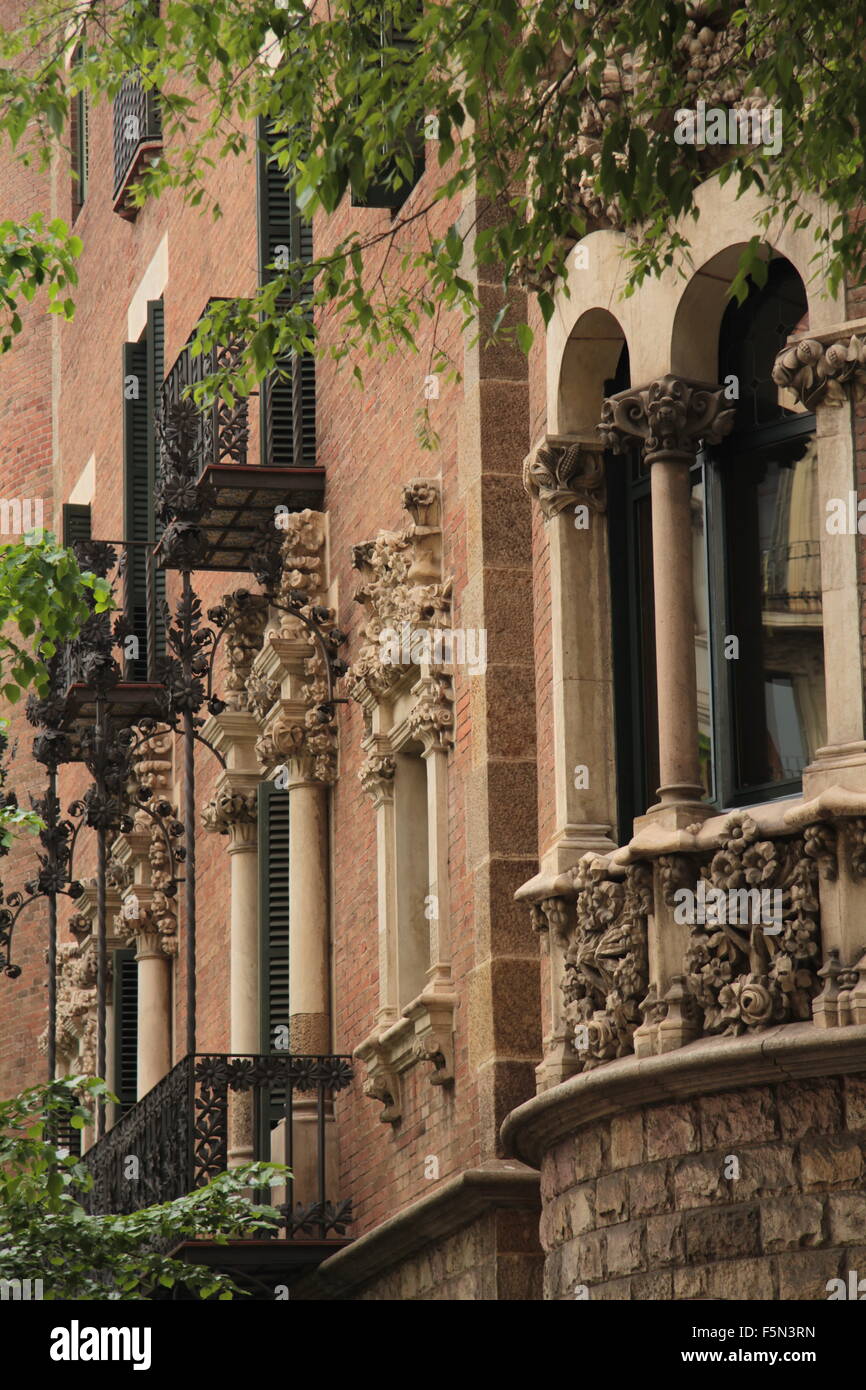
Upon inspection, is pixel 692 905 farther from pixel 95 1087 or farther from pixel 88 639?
pixel 88 639

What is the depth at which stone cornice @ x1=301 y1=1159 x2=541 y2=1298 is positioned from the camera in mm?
13844

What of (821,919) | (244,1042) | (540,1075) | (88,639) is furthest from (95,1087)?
(88,639)

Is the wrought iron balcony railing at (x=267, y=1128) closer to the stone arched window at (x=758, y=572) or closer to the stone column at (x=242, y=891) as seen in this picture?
the stone column at (x=242, y=891)

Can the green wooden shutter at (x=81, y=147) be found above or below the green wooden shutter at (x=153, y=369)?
above

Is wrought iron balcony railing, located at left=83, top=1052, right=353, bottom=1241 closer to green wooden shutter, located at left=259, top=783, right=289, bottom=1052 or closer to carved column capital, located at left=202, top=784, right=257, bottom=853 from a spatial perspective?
green wooden shutter, located at left=259, top=783, right=289, bottom=1052

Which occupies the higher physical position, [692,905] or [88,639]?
[88,639]

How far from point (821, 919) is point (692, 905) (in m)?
0.79

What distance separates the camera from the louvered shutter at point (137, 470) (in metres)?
24.9

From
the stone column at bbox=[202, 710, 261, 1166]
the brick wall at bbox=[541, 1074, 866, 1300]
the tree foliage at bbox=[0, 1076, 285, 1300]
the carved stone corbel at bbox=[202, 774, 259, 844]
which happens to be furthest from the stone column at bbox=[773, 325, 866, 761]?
the carved stone corbel at bbox=[202, 774, 259, 844]

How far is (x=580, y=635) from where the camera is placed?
13.4m

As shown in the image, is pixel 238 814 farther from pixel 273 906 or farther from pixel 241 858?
pixel 273 906

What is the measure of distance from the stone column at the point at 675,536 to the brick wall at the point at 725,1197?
159 centimetres

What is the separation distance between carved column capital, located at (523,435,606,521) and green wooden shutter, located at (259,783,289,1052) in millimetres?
6245

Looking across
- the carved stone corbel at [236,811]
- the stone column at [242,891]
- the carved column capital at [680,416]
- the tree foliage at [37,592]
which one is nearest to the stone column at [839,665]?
the carved column capital at [680,416]
